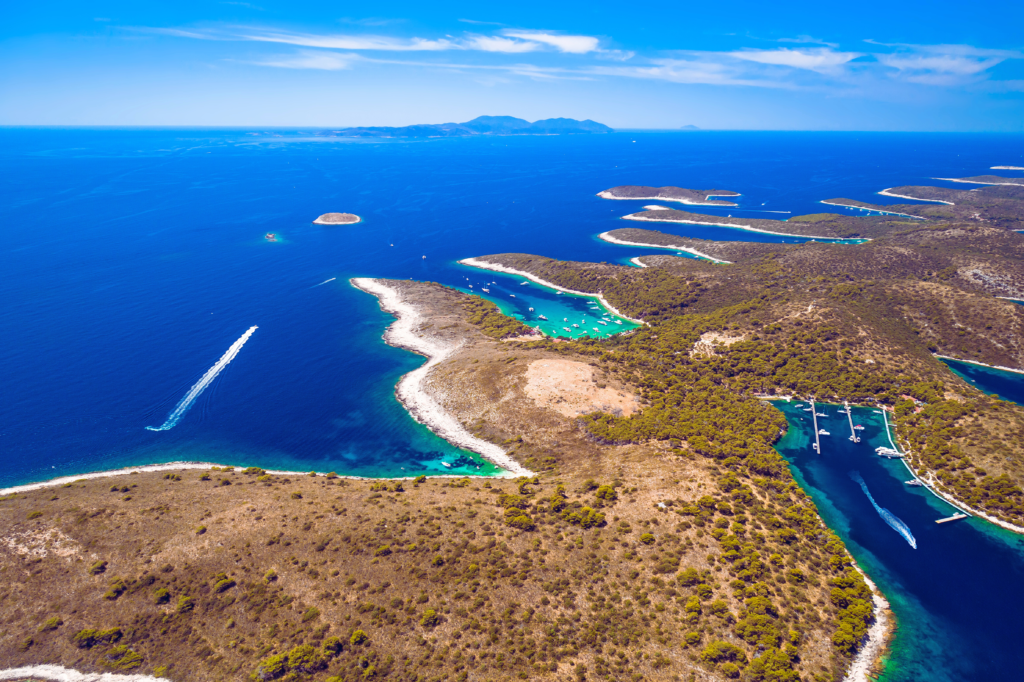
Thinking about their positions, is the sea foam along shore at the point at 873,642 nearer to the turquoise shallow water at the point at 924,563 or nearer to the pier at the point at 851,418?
the turquoise shallow water at the point at 924,563

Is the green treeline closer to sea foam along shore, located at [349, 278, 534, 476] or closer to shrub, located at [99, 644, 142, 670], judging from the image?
sea foam along shore, located at [349, 278, 534, 476]

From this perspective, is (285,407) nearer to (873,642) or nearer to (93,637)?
(93,637)

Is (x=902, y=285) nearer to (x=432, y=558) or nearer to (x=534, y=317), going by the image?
(x=534, y=317)

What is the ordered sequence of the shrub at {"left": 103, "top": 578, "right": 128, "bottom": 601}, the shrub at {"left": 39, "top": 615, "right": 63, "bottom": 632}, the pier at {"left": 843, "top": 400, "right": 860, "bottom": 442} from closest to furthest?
the shrub at {"left": 39, "top": 615, "right": 63, "bottom": 632}, the shrub at {"left": 103, "top": 578, "right": 128, "bottom": 601}, the pier at {"left": 843, "top": 400, "right": 860, "bottom": 442}

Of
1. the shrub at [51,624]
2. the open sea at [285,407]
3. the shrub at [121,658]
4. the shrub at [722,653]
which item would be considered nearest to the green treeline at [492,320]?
the open sea at [285,407]

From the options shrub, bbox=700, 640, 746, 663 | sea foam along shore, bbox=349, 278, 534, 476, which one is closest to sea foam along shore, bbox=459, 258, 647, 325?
sea foam along shore, bbox=349, 278, 534, 476

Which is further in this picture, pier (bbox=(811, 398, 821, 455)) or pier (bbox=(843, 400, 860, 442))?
pier (bbox=(843, 400, 860, 442))

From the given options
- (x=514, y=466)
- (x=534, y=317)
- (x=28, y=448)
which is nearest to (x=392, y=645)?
(x=514, y=466)
